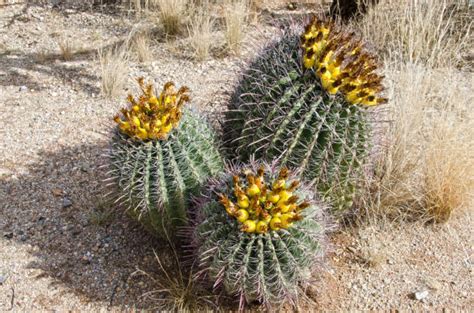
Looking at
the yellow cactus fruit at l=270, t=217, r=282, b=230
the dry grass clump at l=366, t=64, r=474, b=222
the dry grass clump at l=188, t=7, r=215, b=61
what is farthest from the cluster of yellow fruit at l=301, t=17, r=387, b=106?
the dry grass clump at l=188, t=7, r=215, b=61

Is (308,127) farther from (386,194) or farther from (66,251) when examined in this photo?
(66,251)

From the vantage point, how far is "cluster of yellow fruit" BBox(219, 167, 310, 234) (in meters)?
2.53

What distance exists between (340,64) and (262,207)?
788mm

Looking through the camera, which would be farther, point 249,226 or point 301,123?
point 301,123

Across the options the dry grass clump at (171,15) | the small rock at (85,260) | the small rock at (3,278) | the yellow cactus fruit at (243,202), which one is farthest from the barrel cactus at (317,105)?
the dry grass clump at (171,15)

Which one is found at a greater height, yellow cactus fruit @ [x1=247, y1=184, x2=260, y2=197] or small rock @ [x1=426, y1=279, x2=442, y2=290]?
yellow cactus fruit @ [x1=247, y1=184, x2=260, y2=197]

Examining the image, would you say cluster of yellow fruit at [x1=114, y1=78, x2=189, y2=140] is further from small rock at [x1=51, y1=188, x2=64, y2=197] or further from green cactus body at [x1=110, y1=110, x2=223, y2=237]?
small rock at [x1=51, y1=188, x2=64, y2=197]

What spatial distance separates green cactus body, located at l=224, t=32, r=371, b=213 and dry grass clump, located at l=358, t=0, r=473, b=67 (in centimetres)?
198

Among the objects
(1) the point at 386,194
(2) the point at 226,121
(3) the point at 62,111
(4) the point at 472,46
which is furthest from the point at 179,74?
(4) the point at 472,46

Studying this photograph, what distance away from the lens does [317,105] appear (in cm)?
282

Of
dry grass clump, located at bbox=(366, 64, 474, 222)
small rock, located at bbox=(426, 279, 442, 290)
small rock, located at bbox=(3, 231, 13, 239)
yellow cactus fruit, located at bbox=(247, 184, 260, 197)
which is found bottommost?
small rock, located at bbox=(426, 279, 442, 290)

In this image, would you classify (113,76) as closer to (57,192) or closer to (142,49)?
(142,49)

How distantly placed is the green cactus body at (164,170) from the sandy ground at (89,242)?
41cm

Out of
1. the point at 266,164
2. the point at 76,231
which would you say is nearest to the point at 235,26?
the point at 76,231
